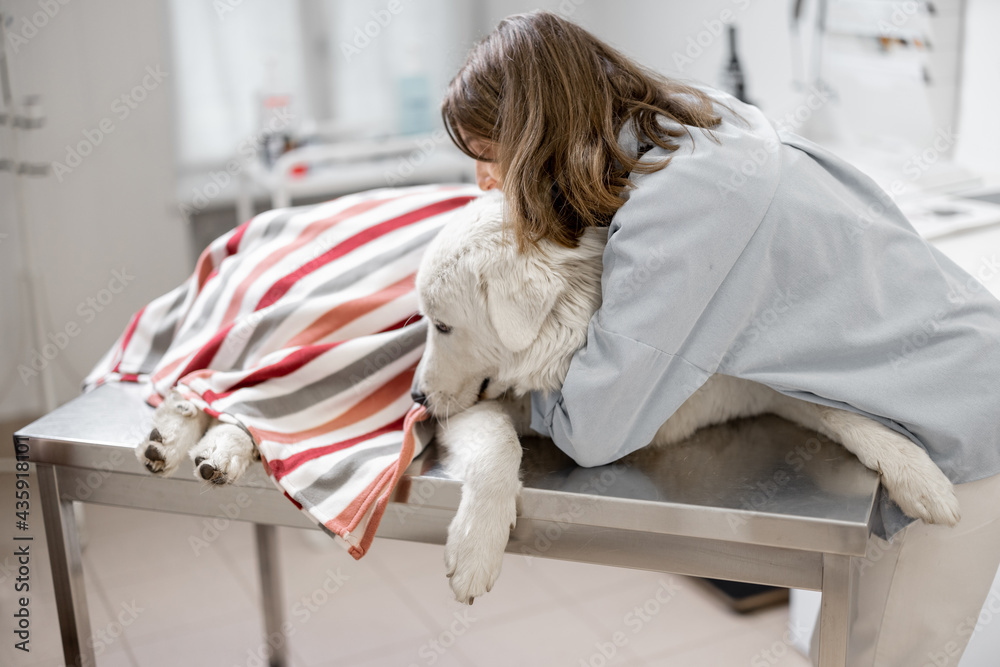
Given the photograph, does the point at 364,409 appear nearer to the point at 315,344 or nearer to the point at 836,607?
the point at 315,344

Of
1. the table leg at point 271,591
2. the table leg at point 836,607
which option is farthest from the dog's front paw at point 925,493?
the table leg at point 271,591

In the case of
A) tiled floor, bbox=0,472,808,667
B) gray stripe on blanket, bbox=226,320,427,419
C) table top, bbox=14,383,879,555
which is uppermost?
gray stripe on blanket, bbox=226,320,427,419

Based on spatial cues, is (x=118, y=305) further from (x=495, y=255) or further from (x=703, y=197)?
(x=703, y=197)

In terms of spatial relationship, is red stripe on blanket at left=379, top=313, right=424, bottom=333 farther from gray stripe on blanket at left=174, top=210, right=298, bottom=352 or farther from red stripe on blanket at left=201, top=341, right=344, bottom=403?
gray stripe on blanket at left=174, top=210, right=298, bottom=352

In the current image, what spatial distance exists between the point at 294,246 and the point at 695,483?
0.70 m

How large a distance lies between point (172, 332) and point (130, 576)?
3.08ft

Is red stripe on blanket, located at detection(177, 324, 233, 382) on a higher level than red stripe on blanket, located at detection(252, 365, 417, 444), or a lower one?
higher

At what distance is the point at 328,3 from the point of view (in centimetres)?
269

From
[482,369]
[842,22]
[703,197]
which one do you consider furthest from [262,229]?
[842,22]

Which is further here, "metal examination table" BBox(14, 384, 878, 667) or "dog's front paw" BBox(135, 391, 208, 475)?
"dog's front paw" BBox(135, 391, 208, 475)

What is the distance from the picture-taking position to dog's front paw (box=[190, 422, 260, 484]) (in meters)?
1.00

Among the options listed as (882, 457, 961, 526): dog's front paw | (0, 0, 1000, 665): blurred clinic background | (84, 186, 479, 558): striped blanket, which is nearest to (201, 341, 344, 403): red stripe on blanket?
(84, 186, 479, 558): striped blanket

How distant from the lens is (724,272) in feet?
3.00

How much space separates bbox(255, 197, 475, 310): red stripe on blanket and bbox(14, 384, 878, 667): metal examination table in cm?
25
